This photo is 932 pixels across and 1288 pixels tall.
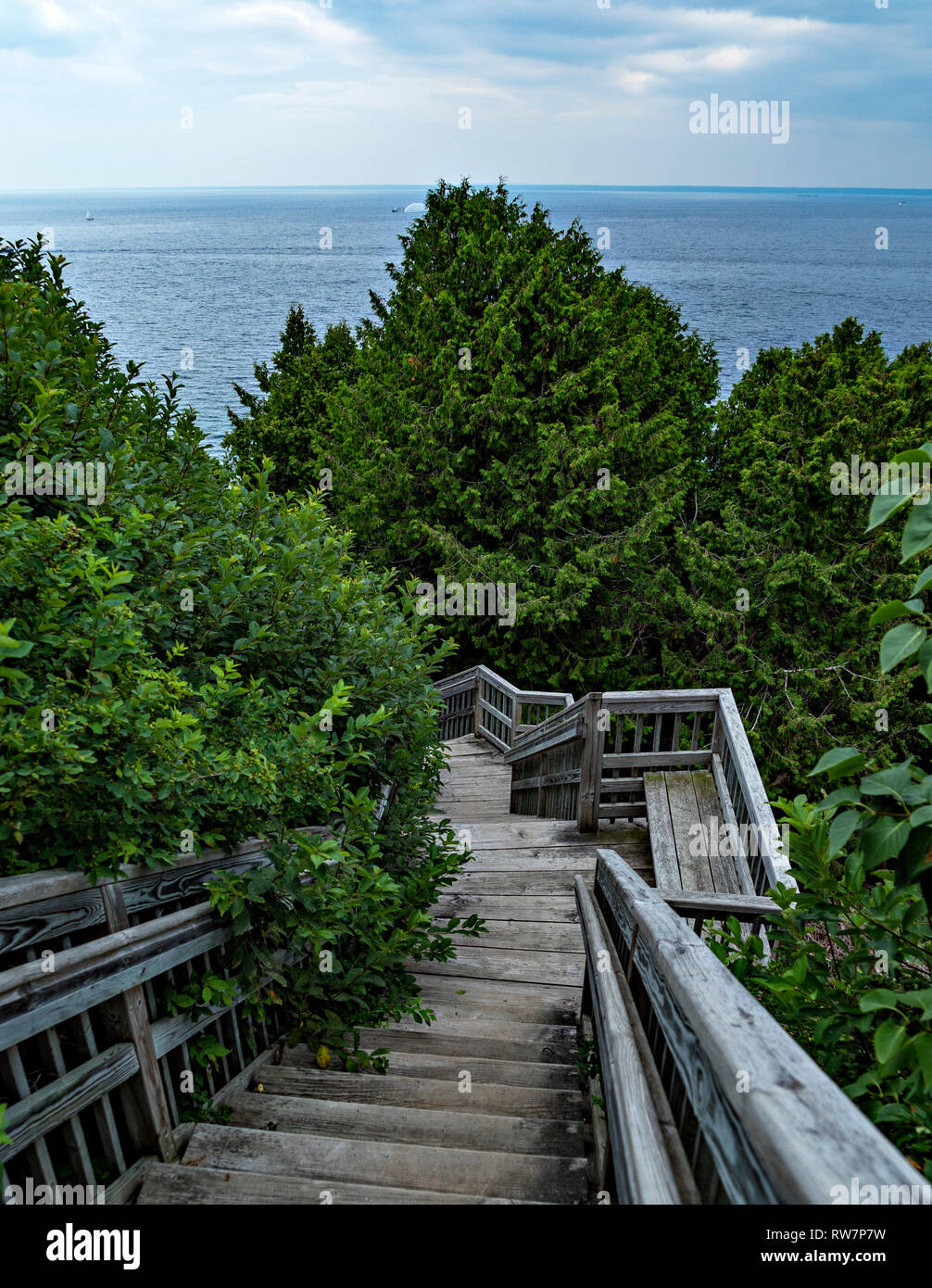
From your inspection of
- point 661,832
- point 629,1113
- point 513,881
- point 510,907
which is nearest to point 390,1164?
point 629,1113

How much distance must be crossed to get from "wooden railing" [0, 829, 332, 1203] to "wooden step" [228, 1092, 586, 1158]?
0.20 m

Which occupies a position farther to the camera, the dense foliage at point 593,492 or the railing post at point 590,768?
the dense foliage at point 593,492

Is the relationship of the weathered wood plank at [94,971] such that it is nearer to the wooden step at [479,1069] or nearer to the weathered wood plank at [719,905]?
the wooden step at [479,1069]

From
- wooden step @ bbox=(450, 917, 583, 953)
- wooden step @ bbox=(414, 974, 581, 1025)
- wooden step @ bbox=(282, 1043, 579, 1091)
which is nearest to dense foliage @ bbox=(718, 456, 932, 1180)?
wooden step @ bbox=(282, 1043, 579, 1091)

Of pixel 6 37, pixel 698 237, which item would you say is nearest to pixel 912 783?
pixel 6 37

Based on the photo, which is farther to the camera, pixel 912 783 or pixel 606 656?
pixel 606 656

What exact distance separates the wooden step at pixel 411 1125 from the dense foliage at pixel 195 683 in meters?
0.42

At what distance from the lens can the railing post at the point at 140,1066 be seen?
223cm

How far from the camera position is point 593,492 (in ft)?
48.1

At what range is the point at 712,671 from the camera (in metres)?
16.8

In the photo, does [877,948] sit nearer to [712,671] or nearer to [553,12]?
[712,671]

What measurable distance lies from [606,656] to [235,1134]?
13.9 m

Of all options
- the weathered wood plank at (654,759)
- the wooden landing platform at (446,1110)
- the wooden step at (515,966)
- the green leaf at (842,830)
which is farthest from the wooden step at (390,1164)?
the weathered wood plank at (654,759)

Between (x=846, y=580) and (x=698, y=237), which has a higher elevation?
(x=698, y=237)
